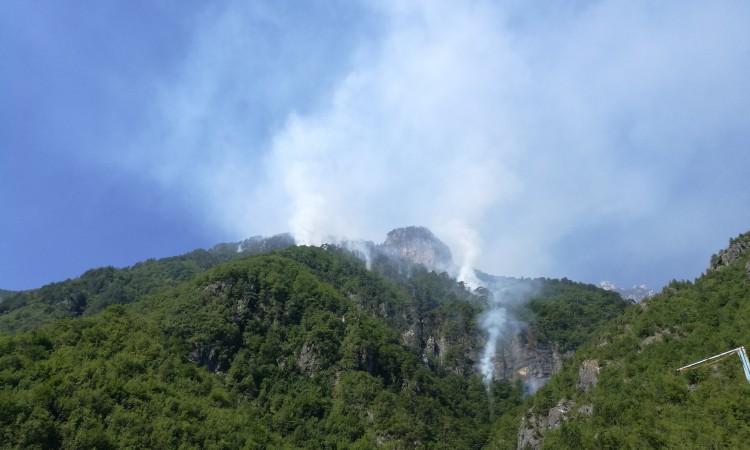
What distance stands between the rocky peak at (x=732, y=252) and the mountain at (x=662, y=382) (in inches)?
11.6

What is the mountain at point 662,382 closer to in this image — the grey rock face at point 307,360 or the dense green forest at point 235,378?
the dense green forest at point 235,378

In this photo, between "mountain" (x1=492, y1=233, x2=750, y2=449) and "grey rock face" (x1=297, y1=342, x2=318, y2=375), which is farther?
"grey rock face" (x1=297, y1=342, x2=318, y2=375)

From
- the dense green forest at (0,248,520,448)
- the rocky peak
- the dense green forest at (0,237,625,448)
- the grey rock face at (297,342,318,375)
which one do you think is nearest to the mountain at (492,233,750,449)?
the rocky peak

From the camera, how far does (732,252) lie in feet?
400

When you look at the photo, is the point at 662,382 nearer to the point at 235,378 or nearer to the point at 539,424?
the point at 539,424

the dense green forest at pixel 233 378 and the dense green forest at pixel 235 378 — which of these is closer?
the dense green forest at pixel 235 378

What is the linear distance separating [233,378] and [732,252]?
125m

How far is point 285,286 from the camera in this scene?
573ft

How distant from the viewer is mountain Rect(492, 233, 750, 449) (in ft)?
247

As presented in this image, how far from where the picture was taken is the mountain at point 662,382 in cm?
7516

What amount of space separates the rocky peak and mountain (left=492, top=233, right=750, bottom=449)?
29 centimetres

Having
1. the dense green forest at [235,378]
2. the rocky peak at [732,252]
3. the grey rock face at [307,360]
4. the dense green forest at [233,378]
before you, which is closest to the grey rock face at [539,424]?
the dense green forest at [233,378]

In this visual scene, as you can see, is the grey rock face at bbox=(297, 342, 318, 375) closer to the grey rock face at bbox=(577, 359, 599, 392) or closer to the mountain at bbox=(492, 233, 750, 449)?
the mountain at bbox=(492, 233, 750, 449)

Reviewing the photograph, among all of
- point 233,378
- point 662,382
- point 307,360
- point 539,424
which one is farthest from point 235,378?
point 662,382
